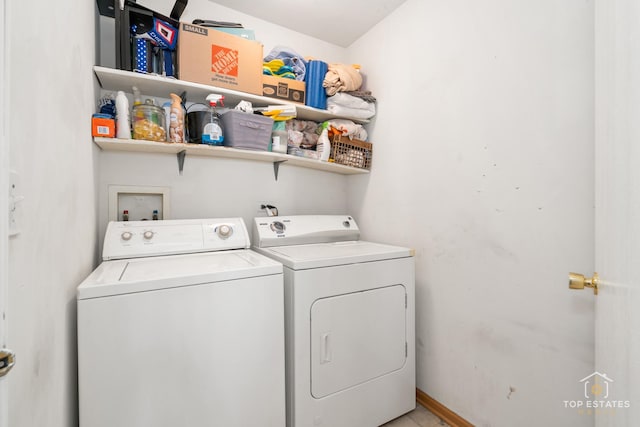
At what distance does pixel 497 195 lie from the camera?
4.69 ft

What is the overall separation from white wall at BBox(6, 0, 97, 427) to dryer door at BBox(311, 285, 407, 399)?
0.94 meters

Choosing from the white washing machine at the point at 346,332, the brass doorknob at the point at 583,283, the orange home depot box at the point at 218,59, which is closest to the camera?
the brass doorknob at the point at 583,283

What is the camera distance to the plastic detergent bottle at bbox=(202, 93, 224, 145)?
1656mm

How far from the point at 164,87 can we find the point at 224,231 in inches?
35.8

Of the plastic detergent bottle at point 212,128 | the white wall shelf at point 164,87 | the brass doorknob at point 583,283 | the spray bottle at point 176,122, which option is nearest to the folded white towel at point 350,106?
the white wall shelf at point 164,87

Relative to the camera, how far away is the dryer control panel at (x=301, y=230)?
1.82 m

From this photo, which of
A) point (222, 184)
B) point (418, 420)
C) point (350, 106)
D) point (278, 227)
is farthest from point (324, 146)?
point (418, 420)

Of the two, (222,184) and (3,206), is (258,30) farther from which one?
(3,206)

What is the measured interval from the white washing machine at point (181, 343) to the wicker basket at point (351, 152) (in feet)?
3.53

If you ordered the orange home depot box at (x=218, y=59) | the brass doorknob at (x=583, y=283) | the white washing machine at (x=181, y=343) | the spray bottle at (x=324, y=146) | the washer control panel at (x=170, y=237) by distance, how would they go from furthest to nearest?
the spray bottle at (x=324, y=146) < the orange home depot box at (x=218, y=59) < the washer control panel at (x=170, y=237) < the white washing machine at (x=181, y=343) < the brass doorknob at (x=583, y=283)

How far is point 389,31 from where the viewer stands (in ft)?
6.78

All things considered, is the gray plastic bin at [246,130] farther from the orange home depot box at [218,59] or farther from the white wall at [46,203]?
the white wall at [46,203]

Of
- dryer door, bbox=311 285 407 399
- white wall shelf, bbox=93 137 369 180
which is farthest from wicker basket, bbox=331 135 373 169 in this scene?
dryer door, bbox=311 285 407 399

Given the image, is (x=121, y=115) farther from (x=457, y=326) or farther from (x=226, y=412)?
(x=457, y=326)
